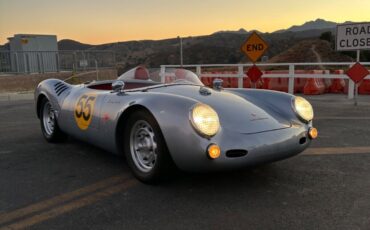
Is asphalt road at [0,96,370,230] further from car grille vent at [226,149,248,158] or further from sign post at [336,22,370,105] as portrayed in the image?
sign post at [336,22,370,105]

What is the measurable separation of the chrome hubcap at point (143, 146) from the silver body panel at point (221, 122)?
0.68 ft

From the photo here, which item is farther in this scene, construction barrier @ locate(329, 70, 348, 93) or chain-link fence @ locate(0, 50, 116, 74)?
chain-link fence @ locate(0, 50, 116, 74)

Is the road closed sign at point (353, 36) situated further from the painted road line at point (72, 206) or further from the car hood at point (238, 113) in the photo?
the painted road line at point (72, 206)

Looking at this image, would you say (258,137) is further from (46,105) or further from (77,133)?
(46,105)

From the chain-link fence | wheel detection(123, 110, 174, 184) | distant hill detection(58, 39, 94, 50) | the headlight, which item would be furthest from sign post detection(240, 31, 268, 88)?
distant hill detection(58, 39, 94, 50)

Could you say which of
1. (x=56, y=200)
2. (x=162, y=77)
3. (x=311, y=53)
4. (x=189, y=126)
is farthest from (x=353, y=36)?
(x=311, y=53)

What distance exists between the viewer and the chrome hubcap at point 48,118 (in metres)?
5.68

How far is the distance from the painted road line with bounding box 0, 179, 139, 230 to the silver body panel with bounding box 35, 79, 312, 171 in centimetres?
48

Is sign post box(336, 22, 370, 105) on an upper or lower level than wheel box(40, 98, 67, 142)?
upper

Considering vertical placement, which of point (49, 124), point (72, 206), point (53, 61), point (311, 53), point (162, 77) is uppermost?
point (311, 53)

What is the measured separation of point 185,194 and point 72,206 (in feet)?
3.12

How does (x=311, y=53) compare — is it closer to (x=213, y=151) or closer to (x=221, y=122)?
(x=221, y=122)

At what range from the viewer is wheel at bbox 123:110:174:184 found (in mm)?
3523

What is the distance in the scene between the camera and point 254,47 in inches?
424
